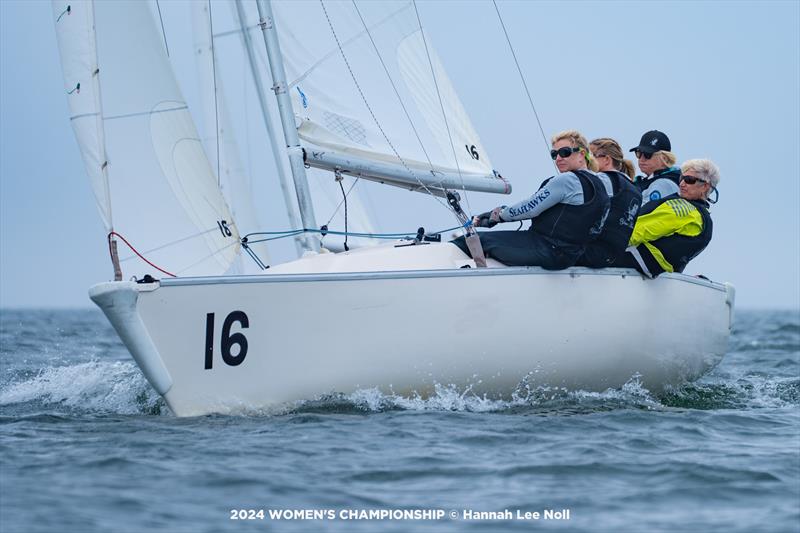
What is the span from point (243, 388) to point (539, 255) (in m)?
1.83

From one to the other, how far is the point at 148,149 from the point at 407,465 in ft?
10.3

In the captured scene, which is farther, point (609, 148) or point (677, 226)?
point (609, 148)

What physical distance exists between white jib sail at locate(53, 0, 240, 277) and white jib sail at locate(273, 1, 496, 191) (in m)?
0.82

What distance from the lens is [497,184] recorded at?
8.49 meters

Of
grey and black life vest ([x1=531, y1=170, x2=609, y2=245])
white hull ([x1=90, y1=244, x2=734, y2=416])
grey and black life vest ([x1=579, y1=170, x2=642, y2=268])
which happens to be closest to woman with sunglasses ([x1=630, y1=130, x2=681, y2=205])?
grey and black life vest ([x1=579, y1=170, x2=642, y2=268])

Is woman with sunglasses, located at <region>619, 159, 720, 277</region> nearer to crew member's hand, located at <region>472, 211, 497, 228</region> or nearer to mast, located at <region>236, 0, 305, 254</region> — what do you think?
crew member's hand, located at <region>472, 211, 497, 228</region>

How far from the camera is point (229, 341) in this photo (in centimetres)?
614

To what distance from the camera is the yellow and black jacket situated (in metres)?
7.13

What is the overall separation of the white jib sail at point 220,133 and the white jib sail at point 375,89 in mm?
4558

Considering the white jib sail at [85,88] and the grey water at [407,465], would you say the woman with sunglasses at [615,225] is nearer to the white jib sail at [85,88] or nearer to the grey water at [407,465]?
the grey water at [407,465]

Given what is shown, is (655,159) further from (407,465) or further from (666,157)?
(407,465)

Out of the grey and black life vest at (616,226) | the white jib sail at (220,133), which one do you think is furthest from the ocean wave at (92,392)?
the white jib sail at (220,133)

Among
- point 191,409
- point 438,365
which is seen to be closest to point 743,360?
point 438,365

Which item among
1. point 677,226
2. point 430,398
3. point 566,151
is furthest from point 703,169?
point 430,398
